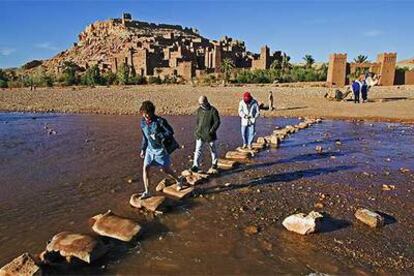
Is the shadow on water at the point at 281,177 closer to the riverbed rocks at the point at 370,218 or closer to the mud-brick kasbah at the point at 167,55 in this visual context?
the riverbed rocks at the point at 370,218

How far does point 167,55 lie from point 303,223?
7811 centimetres

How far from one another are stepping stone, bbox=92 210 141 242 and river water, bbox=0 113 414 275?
156mm

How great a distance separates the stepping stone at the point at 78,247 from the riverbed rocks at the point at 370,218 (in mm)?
3788

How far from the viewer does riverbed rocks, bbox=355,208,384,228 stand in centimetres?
585

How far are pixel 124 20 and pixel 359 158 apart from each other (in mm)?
141127

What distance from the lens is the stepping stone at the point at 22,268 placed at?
169 inches

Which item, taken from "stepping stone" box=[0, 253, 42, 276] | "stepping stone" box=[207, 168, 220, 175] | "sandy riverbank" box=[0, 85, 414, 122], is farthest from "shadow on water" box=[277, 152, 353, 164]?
"sandy riverbank" box=[0, 85, 414, 122]

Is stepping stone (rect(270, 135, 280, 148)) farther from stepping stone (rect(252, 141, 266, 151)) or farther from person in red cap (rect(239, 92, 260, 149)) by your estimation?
person in red cap (rect(239, 92, 260, 149))

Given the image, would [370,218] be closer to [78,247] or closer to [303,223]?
[303,223]

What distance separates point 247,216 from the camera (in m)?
6.24

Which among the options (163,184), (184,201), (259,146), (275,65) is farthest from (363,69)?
(184,201)

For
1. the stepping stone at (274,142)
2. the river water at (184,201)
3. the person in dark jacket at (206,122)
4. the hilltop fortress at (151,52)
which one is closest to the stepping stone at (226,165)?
the river water at (184,201)

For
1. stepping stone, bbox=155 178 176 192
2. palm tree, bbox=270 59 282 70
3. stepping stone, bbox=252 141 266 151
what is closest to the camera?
stepping stone, bbox=155 178 176 192

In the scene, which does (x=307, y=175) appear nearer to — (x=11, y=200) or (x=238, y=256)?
(x=238, y=256)
